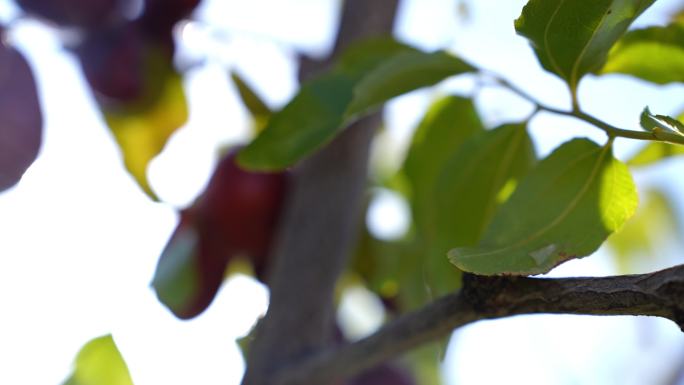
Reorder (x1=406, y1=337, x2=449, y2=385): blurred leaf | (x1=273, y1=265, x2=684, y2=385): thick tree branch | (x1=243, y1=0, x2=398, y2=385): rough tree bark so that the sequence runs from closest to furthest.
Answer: (x1=273, y1=265, x2=684, y2=385): thick tree branch, (x1=243, y1=0, x2=398, y2=385): rough tree bark, (x1=406, y1=337, x2=449, y2=385): blurred leaf

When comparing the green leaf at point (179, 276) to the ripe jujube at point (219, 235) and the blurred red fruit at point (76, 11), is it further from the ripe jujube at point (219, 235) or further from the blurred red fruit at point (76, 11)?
the blurred red fruit at point (76, 11)

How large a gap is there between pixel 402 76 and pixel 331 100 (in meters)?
0.04

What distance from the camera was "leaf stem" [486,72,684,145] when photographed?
33cm

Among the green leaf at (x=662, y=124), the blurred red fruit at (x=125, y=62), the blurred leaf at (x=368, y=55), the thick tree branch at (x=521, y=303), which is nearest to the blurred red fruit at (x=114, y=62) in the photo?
the blurred red fruit at (x=125, y=62)

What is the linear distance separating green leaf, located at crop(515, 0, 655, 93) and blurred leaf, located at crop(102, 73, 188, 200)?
0.37 metres

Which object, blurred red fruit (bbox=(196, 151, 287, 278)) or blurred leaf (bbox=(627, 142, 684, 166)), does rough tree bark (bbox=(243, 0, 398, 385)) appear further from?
blurred leaf (bbox=(627, 142, 684, 166))

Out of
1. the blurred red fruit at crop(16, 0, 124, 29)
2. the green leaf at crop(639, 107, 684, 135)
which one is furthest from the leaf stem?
the blurred red fruit at crop(16, 0, 124, 29)

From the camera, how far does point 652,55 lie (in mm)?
463

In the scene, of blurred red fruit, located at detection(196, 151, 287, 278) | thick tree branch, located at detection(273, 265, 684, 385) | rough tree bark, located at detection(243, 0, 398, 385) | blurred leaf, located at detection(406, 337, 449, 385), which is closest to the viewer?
thick tree branch, located at detection(273, 265, 684, 385)

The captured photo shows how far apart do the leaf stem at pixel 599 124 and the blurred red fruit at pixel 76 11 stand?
13.2 inches

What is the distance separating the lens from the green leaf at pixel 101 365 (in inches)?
19.9

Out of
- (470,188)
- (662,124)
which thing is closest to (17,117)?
(470,188)

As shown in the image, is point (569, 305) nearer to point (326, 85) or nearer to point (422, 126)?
point (326, 85)

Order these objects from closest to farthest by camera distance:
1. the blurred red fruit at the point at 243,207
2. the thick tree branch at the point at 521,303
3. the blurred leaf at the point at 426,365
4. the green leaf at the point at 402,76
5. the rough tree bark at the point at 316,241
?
the thick tree branch at the point at 521,303
the green leaf at the point at 402,76
the rough tree bark at the point at 316,241
the blurred red fruit at the point at 243,207
the blurred leaf at the point at 426,365
